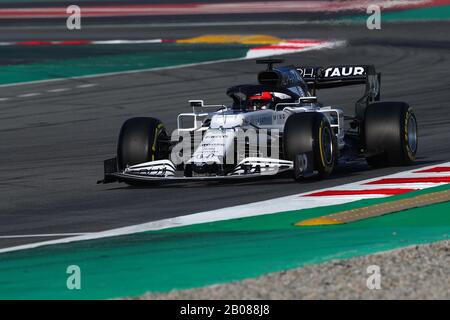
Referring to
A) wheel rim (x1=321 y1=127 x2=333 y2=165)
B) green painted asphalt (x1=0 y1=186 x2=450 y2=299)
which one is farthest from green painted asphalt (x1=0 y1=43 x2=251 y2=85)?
green painted asphalt (x1=0 y1=186 x2=450 y2=299)

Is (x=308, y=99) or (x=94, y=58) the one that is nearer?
(x=308, y=99)

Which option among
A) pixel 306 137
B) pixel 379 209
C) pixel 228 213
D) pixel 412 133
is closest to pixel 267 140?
pixel 306 137

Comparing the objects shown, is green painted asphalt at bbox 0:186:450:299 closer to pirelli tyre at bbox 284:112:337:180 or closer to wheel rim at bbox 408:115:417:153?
pirelli tyre at bbox 284:112:337:180

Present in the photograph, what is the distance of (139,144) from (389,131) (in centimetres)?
302

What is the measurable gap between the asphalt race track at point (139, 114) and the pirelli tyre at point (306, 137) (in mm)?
305

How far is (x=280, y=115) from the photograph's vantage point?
631 inches

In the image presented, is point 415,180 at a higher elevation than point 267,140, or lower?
lower

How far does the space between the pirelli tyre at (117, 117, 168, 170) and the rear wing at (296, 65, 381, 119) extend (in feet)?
9.24

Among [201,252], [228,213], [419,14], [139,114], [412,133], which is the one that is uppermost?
[419,14]

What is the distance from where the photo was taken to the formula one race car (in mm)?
14930

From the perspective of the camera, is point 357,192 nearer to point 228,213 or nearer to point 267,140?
point 267,140

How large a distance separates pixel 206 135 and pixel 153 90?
12806mm

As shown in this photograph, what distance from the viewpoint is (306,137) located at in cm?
1488
